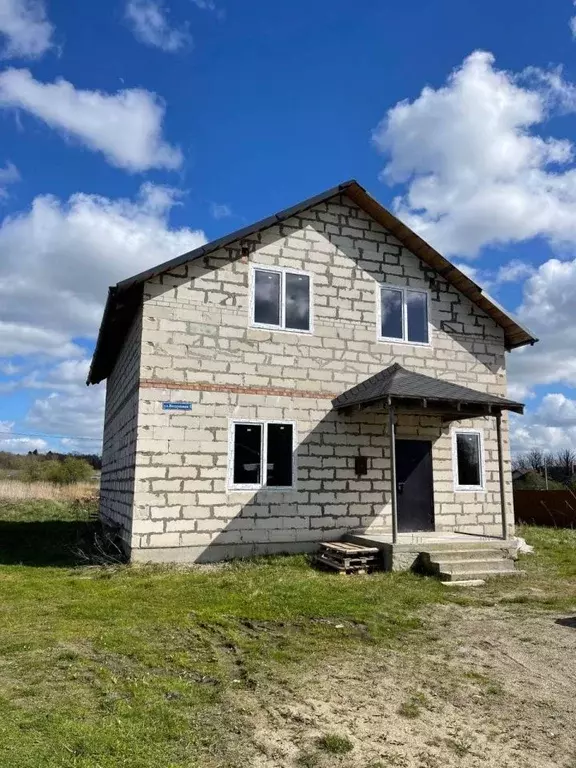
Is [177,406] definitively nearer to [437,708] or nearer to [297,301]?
[297,301]

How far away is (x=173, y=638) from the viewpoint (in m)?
6.87

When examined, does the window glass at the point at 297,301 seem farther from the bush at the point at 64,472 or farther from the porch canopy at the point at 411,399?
the bush at the point at 64,472

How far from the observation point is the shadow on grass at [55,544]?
12.3 meters

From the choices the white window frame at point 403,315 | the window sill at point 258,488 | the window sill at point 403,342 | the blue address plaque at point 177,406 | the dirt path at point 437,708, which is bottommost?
the dirt path at point 437,708

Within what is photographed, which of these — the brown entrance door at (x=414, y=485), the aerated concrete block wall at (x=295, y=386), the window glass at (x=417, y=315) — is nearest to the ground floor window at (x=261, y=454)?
the aerated concrete block wall at (x=295, y=386)

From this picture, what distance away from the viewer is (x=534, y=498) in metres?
24.0

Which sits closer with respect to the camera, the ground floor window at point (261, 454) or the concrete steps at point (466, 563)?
the concrete steps at point (466, 563)

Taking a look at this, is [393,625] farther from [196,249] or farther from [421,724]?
[196,249]

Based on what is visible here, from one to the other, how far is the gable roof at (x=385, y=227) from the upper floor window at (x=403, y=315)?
0.92 meters

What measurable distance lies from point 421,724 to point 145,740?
6.84 feet

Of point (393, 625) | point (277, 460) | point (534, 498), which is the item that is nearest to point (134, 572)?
point (277, 460)

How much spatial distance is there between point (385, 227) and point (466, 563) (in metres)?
7.64

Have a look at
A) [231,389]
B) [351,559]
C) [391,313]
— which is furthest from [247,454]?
[391,313]

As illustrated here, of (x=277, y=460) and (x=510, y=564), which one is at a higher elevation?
(x=277, y=460)
